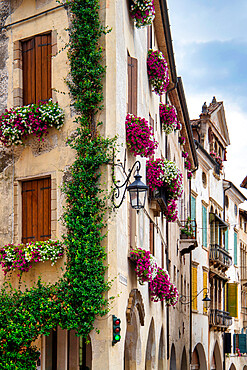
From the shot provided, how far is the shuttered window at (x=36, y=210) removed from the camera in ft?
44.4

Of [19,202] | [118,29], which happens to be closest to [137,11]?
[118,29]

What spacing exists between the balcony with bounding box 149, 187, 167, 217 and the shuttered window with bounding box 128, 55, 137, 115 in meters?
2.74

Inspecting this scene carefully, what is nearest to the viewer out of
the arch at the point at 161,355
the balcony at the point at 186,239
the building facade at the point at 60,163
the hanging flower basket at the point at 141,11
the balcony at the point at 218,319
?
the building facade at the point at 60,163

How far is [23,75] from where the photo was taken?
14.4m

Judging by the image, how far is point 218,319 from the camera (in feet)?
123

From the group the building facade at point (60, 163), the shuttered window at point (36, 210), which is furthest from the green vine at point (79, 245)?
the shuttered window at point (36, 210)

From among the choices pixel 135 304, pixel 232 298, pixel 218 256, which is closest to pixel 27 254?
pixel 135 304

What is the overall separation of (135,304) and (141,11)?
6.28 m

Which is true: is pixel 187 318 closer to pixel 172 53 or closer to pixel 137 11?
pixel 172 53

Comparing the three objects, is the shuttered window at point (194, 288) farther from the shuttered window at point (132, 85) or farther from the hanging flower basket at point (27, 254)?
the hanging flower basket at point (27, 254)

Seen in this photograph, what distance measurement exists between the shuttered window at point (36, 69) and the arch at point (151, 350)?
7.14 meters

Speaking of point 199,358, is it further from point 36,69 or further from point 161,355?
point 36,69

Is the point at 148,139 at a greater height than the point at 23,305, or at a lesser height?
greater

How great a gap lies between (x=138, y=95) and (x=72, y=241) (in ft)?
15.6
